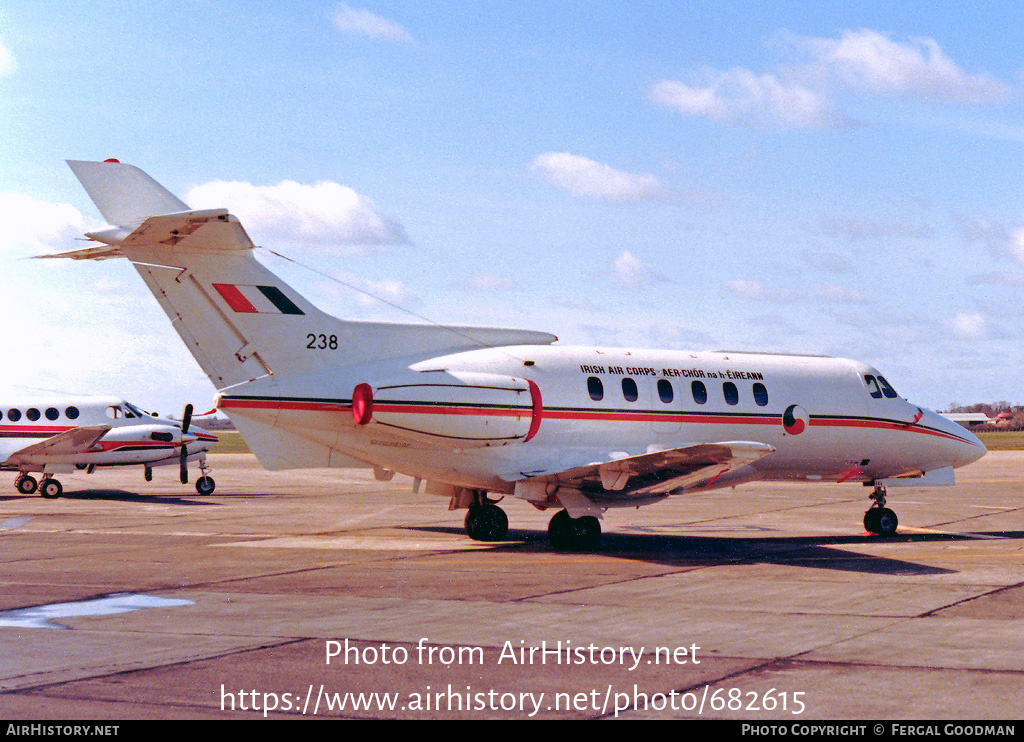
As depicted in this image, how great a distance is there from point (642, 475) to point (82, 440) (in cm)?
2366

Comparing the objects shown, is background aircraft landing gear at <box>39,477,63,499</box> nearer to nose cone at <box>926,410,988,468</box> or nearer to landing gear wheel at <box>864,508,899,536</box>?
landing gear wheel at <box>864,508,899,536</box>

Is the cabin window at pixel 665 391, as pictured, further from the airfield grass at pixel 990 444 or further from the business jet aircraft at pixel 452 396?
the airfield grass at pixel 990 444

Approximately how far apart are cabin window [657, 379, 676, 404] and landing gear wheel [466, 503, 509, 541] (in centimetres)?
382

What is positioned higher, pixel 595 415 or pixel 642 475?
pixel 595 415

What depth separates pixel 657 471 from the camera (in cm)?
1877

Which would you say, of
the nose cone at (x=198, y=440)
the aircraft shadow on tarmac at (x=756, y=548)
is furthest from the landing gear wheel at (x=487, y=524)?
the nose cone at (x=198, y=440)

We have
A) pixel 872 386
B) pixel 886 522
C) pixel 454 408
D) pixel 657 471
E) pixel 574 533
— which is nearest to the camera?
pixel 454 408

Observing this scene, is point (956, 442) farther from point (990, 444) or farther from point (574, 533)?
point (990, 444)

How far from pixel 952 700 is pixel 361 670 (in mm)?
4578

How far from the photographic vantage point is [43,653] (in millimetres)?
9672

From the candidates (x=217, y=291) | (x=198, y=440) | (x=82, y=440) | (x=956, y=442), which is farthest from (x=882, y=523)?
(x=82, y=440)

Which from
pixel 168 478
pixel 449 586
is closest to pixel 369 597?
pixel 449 586

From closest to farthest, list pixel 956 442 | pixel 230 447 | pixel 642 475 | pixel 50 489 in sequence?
pixel 642 475 → pixel 956 442 → pixel 50 489 → pixel 230 447
